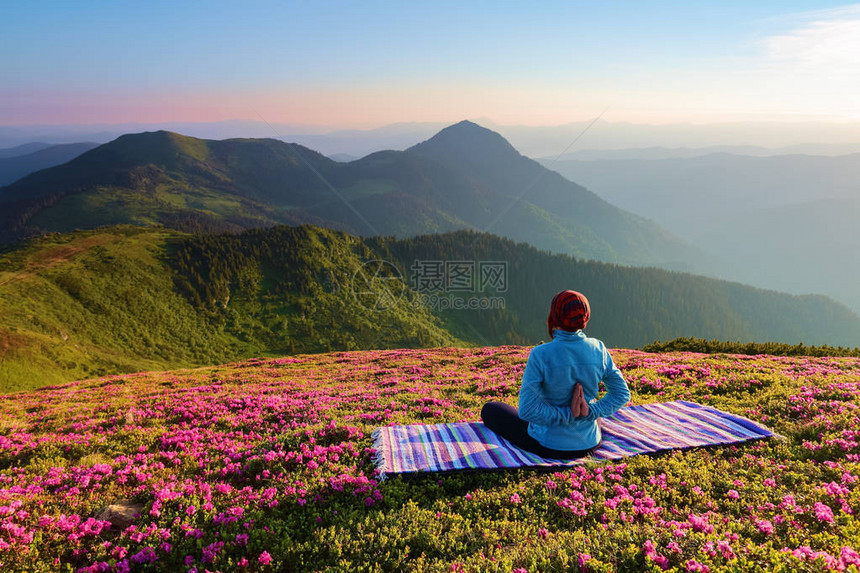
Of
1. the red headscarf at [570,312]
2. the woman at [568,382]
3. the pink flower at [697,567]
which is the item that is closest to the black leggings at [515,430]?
the woman at [568,382]

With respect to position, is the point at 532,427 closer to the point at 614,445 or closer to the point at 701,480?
the point at 614,445

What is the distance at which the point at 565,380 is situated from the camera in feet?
23.7

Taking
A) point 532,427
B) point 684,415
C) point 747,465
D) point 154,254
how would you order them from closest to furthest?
point 747,465 → point 532,427 → point 684,415 → point 154,254

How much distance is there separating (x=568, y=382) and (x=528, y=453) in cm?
230

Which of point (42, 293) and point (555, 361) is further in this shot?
point (42, 293)

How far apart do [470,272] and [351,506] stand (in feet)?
582

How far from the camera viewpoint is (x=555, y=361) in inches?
283

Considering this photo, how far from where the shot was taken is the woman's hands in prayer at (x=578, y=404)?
23.5ft

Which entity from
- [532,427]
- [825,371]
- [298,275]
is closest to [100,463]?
[532,427]

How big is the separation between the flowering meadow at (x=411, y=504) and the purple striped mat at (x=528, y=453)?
266 millimetres

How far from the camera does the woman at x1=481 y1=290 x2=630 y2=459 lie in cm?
717

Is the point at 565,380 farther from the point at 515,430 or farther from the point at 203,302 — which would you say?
the point at 203,302

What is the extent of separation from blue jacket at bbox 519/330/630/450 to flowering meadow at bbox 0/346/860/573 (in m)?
1.27

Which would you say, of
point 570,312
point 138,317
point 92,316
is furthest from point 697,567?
point 138,317
